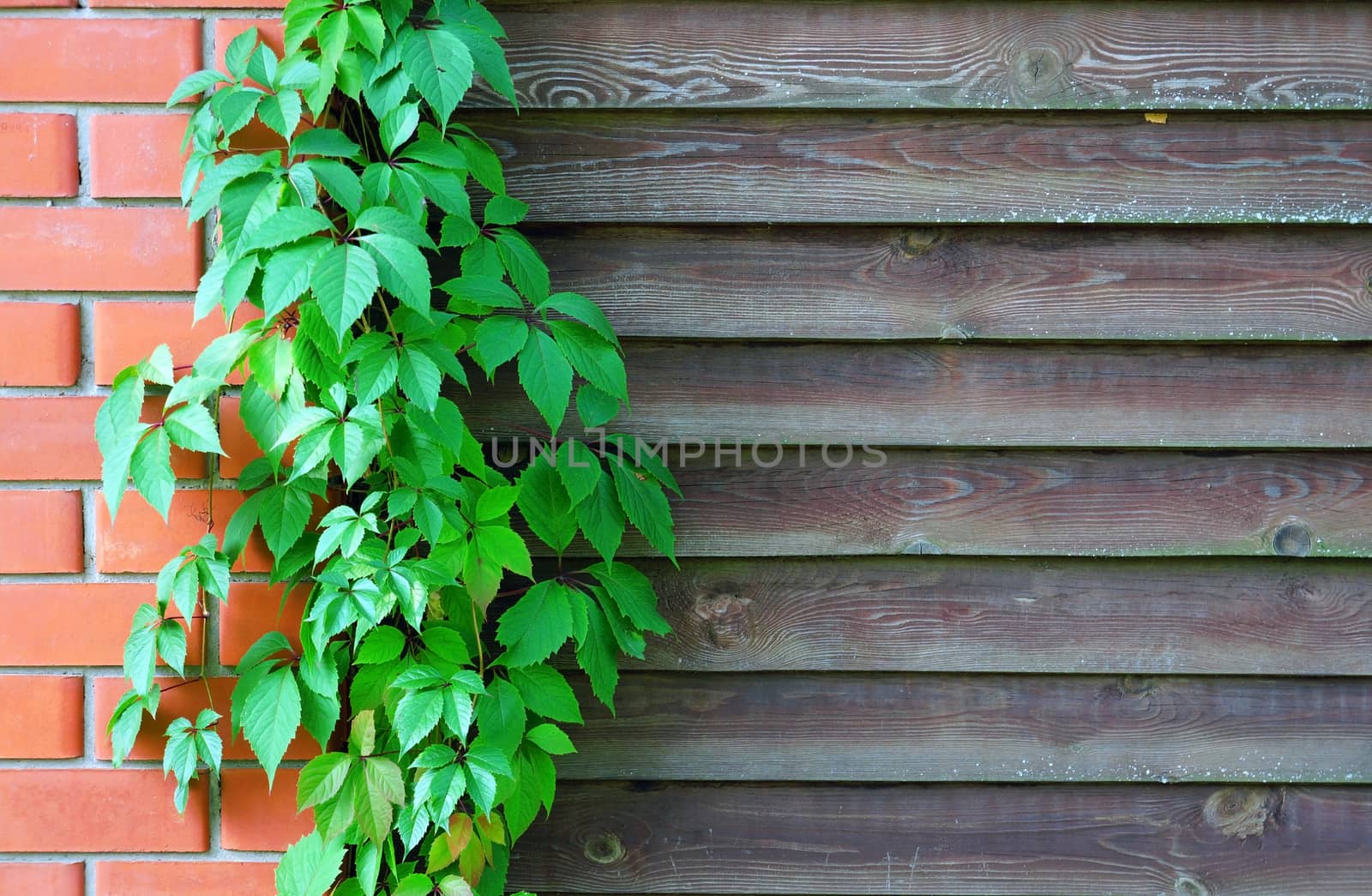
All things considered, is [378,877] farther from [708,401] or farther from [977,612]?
[977,612]

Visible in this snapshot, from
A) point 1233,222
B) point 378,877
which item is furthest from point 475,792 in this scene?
point 1233,222

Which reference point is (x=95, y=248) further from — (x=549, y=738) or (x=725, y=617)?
(x=725, y=617)

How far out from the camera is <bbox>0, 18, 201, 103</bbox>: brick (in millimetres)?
917

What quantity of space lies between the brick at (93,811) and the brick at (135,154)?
2.06ft

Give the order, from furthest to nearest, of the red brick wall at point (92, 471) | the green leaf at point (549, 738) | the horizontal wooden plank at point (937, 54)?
the horizontal wooden plank at point (937, 54) < the green leaf at point (549, 738) < the red brick wall at point (92, 471)

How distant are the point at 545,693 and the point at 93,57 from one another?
0.84 meters

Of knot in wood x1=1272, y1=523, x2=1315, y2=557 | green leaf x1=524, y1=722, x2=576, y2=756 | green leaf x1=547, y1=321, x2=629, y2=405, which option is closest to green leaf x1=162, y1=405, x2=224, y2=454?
green leaf x1=547, y1=321, x2=629, y2=405

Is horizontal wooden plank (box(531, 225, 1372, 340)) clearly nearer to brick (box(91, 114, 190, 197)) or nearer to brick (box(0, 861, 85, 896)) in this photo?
brick (box(91, 114, 190, 197))

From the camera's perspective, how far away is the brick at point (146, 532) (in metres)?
0.95

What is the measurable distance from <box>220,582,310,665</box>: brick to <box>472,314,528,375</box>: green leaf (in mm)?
340

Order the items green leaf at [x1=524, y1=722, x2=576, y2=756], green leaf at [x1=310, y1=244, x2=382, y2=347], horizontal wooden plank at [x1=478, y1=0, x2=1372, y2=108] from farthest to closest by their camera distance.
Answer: horizontal wooden plank at [x1=478, y1=0, x2=1372, y2=108] → green leaf at [x1=524, y1=722, x2=576, y2=756] → green leaf at [x1=310, y1=244, x2=382, y2=347]

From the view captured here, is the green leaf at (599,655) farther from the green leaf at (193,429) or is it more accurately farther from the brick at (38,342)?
the brick at (38,342)

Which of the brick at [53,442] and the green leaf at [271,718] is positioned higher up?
the brick at [53,442]

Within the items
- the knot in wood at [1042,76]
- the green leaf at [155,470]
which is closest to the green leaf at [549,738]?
the green leaf at [155,470]
